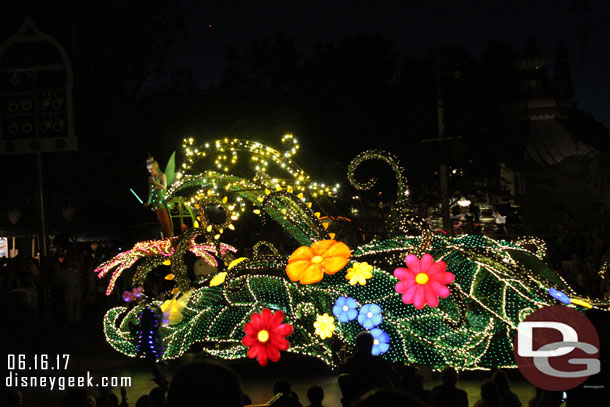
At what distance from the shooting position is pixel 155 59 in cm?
2330

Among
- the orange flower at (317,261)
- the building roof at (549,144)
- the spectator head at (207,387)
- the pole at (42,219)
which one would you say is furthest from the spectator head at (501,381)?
the building roof at (549,144)

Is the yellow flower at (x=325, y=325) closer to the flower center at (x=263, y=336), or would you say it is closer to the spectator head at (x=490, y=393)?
the flower center at (x=263, y=336)

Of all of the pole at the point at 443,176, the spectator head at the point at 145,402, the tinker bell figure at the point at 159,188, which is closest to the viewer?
the spectator head at the point at 145,402

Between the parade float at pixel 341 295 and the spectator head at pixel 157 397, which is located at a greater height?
the parade float at pixel 341 295

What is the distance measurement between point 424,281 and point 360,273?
0.79 meters

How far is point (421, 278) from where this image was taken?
8.04m

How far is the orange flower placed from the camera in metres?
8.22

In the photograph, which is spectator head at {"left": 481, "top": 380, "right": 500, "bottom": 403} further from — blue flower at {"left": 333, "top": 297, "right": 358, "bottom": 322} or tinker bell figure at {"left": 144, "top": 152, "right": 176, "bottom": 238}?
tinker bell figure at {"left": 144, "top": 152, "right": 176, "bottom": 238}

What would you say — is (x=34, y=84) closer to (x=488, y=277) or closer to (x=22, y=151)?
(x=22, y=151)

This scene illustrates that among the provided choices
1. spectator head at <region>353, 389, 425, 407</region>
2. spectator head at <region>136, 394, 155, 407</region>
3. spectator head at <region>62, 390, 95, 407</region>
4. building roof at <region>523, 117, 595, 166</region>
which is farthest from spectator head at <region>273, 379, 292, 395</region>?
building roof at <region>523, 117, 595, 166</region>

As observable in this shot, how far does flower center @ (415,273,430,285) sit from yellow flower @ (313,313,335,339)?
3.89ft

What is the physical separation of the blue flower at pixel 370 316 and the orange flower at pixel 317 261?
1.95 ft

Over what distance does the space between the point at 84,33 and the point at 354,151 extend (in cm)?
881

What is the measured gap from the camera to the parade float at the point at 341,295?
820 cm
